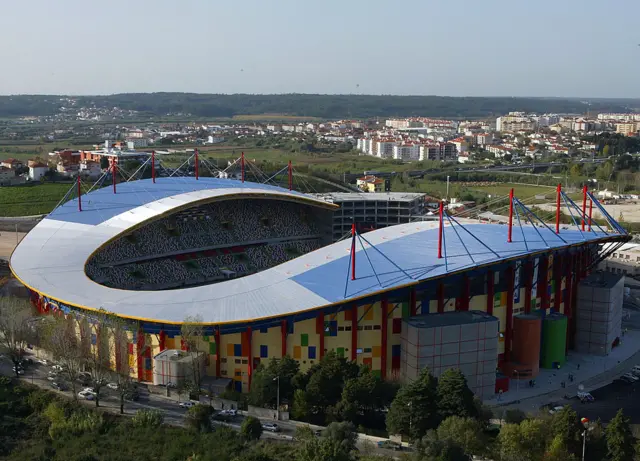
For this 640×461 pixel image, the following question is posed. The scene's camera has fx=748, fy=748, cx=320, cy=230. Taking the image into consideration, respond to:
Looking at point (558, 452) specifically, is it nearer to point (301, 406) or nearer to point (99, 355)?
point (301, 406)

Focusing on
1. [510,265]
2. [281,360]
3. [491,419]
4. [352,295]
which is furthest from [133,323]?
[510,265]

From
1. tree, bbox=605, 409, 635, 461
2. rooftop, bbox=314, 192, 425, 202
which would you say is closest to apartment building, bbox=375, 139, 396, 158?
rooftop, bbox=314, 192, 425, 202

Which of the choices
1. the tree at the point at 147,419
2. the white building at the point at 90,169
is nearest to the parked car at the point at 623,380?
the tree at the point at 147,419

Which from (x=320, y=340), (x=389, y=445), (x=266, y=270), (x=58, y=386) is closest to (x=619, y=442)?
(x=389, y=445)

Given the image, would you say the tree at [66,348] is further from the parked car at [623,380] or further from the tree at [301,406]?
the parked car at [623,380]

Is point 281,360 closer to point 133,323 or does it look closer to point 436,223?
point 133,323
